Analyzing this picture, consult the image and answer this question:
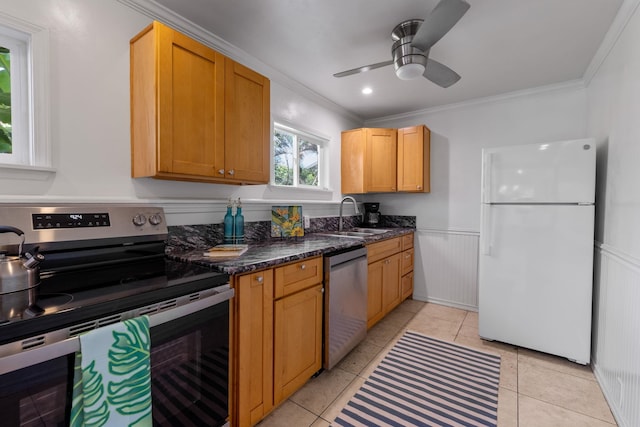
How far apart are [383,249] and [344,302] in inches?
33.5

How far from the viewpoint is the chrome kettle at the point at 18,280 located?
2.85 ft

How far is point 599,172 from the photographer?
7.11 ft

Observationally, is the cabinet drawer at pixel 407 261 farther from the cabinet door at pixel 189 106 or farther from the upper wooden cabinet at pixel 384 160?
the cabinet door at pixel 189 106

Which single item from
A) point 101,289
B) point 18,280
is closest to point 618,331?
point 101,289

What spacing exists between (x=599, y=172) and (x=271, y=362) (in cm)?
267

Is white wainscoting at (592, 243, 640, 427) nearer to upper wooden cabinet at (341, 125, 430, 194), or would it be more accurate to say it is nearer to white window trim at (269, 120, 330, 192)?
upper wooden cabinet at (341, 125, 430, 194)

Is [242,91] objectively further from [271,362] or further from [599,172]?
[599,172]

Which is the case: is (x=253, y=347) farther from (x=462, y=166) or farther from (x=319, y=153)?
(x=462, y=166)

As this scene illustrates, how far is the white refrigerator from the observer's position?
2.12 meters

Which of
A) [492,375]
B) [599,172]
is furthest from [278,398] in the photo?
[599,172]

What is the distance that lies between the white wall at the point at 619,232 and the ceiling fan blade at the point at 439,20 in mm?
1030

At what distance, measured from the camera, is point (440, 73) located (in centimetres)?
199

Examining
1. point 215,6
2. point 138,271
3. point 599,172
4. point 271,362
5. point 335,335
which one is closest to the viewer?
point 138,271

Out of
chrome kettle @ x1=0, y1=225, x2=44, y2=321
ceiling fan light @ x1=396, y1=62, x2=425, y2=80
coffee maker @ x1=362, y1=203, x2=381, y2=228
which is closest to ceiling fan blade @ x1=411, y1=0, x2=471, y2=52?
ceiling fan light @ x1=396, y1=62, x2=425, y2=80
